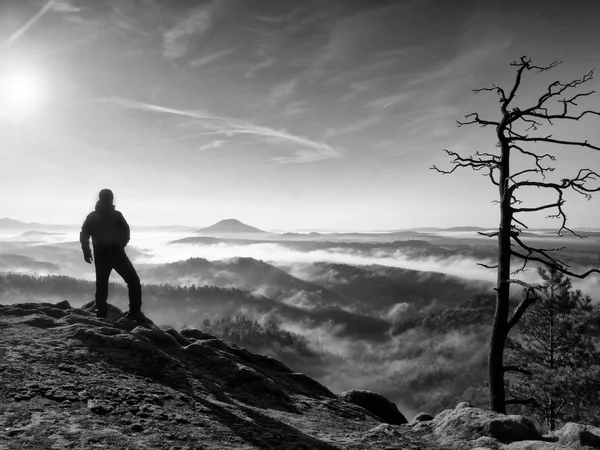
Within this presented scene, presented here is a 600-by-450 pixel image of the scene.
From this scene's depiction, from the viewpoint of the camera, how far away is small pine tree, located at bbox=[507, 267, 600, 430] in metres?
20.1

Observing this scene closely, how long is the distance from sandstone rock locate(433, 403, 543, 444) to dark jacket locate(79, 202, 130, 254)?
13052 millimetres

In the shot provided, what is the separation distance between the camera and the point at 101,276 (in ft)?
45.9

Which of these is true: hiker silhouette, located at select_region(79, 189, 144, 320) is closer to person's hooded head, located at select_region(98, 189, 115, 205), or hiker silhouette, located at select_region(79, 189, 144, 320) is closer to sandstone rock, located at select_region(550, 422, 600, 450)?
person's hooded head, located at select_region(98, 189, 115, 205)

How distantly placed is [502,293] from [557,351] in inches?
813

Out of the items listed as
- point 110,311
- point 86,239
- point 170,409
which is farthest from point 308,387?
point 110,311

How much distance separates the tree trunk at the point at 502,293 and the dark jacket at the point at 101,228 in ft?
45.4

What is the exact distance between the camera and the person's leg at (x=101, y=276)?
45.4ft

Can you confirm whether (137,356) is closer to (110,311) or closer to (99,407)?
(99,407)

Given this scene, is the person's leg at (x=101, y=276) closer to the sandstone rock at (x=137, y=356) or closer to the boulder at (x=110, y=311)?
the boulder at (x=110, y=311)

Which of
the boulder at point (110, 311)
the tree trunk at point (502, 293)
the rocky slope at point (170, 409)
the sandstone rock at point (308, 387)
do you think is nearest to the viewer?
the rocky slope at point (170, 409)

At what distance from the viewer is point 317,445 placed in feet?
21.0

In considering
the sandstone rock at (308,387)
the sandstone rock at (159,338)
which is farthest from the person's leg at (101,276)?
the sandstone rock at (308,387)

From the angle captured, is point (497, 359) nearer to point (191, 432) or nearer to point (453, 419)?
point (453, 419)

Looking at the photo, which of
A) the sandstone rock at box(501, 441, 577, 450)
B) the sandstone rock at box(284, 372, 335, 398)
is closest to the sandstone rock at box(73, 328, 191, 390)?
the sandstone rock at box(284, 372, 335, 398)
